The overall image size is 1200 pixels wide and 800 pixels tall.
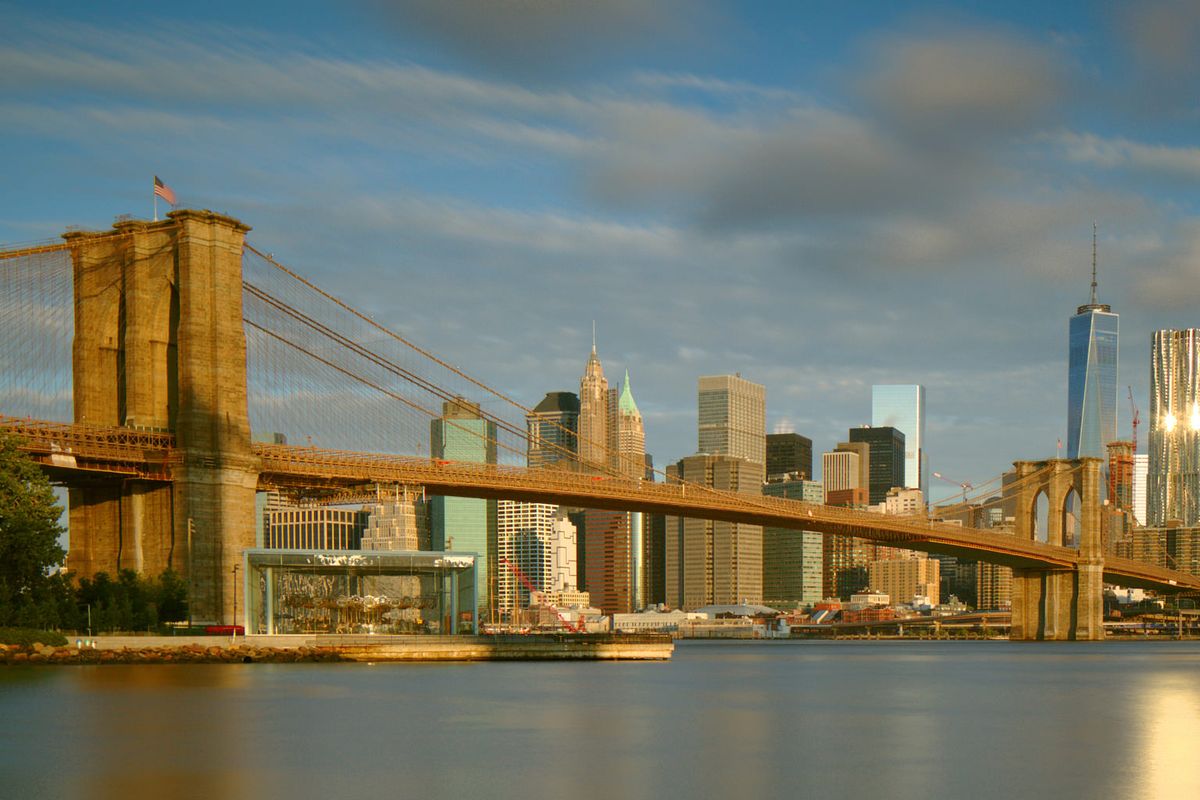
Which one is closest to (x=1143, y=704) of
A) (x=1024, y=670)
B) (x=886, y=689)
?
(x=886, y=689)

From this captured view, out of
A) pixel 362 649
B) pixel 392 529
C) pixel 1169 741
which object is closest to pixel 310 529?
pixel 392 529

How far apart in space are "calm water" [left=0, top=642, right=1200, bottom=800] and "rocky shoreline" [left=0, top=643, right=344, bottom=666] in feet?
5.98

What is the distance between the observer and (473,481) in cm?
6084

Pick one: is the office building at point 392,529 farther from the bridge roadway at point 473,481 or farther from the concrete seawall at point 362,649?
the concrete seawall at point 362,649

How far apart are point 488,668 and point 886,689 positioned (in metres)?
14.2

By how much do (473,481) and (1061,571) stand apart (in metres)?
55.0

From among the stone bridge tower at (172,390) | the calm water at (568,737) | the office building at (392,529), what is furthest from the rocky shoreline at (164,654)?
the office building at (392,529)

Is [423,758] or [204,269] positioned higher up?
[204,269]

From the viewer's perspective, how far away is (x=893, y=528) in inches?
3164

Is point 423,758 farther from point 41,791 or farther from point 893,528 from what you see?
point 893,528

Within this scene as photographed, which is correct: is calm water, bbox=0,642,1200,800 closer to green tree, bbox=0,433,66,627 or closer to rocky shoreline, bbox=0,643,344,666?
rocky shoreline, bbox=0,643,344,666

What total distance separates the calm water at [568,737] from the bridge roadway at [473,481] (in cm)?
887

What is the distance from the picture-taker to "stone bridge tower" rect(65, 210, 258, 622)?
174 ft

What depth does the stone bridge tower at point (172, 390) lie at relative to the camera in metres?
53.1
